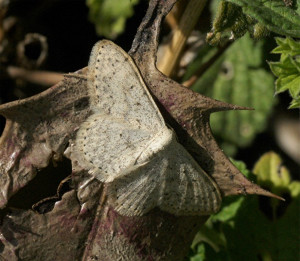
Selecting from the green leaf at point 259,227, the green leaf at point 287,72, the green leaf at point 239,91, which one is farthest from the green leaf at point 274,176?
the green leaf at point 287,72

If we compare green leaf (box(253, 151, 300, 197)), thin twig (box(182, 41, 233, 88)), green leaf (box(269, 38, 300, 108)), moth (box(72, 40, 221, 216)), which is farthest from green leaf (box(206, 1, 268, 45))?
green leaf (box(253, 151, 300, 197))

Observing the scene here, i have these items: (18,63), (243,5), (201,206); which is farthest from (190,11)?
(18,63)

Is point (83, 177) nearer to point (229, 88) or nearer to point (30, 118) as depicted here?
point (30, 118)

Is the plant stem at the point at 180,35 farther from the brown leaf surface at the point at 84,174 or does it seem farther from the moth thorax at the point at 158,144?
the moth thorax at the point at 158,144

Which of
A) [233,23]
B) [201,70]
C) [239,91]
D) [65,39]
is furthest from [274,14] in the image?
[65,39]

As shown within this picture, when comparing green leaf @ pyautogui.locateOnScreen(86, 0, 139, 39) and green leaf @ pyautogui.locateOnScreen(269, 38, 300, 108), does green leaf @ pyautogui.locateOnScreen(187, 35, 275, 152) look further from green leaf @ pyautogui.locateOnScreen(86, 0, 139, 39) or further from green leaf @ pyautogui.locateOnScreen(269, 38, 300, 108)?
green leaf @ pyautogui.locateOnScreen(269, 38, 300, 108)

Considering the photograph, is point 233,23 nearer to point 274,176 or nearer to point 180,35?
point 180,35
